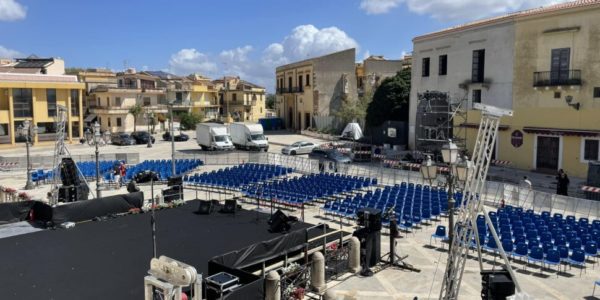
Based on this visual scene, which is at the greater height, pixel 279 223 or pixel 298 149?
pixel 298 149

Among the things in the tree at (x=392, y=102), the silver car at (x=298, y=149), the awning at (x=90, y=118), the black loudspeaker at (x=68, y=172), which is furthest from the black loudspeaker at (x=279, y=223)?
the awning at (x=90, y=118)

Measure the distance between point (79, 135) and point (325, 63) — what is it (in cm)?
3356

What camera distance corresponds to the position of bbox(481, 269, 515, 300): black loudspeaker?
8.80 meters

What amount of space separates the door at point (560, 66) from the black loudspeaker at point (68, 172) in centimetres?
2982

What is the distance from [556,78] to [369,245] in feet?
79.2

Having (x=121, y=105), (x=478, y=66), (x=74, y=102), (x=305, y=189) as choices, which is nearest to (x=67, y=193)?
(x=305, y=189)

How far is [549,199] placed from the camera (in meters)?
21.3

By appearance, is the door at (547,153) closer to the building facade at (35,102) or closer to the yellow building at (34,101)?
the building facade at (35,102)

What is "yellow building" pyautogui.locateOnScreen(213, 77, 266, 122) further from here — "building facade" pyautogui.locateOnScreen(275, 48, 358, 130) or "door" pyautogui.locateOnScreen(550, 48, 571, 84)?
"door" pyautogui.locateOnScreen(550, 48, 571, 84)

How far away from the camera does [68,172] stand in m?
22.7

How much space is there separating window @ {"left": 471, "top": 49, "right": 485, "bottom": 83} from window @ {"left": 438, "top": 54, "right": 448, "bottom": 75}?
331 cm

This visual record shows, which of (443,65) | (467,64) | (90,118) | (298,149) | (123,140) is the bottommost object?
(298,149)

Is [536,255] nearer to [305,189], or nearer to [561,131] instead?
[305,189]

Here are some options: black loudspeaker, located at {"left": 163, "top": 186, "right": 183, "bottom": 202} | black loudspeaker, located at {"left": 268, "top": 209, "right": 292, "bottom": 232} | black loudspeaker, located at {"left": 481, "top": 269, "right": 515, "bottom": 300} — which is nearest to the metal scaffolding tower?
black loudspeaker, located at {"left": 481, "top": 269, "right": 515, "bottom": 300}
